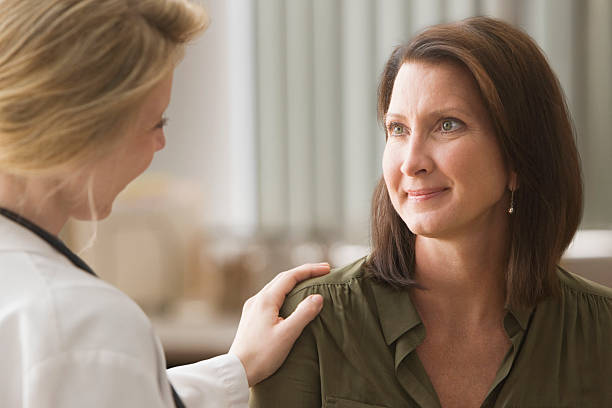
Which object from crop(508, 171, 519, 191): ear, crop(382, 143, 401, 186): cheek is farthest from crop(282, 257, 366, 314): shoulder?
crop(508, 171, 519, 191): ear

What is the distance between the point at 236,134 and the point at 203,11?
8.72 ft

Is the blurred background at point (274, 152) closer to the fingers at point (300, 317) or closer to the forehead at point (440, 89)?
the fingers at point (300, 317)

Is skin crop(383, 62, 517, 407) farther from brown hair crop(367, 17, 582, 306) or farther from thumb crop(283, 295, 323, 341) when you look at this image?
thumb crop(283, 295, 323, 341)

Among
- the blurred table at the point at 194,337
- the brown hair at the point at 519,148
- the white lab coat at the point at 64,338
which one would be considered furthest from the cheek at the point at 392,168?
the blurred table at the point at 194,337

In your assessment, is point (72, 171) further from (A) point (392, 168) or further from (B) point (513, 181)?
(B) point (513, 181)

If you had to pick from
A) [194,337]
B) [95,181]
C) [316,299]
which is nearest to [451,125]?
[316,299]

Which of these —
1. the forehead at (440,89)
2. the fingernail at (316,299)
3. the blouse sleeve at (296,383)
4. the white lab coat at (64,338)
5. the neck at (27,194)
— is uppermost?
the forehead at (440,89)

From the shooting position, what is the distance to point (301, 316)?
1444 mm

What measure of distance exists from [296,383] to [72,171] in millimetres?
631

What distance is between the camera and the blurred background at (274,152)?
3.45m

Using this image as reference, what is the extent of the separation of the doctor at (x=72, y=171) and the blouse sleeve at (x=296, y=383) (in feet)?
1.21

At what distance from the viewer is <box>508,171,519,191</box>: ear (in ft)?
4.85

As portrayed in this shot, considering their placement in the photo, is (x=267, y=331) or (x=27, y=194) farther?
(x=267, y=331)

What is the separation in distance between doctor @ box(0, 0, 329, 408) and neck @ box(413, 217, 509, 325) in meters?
0.63
